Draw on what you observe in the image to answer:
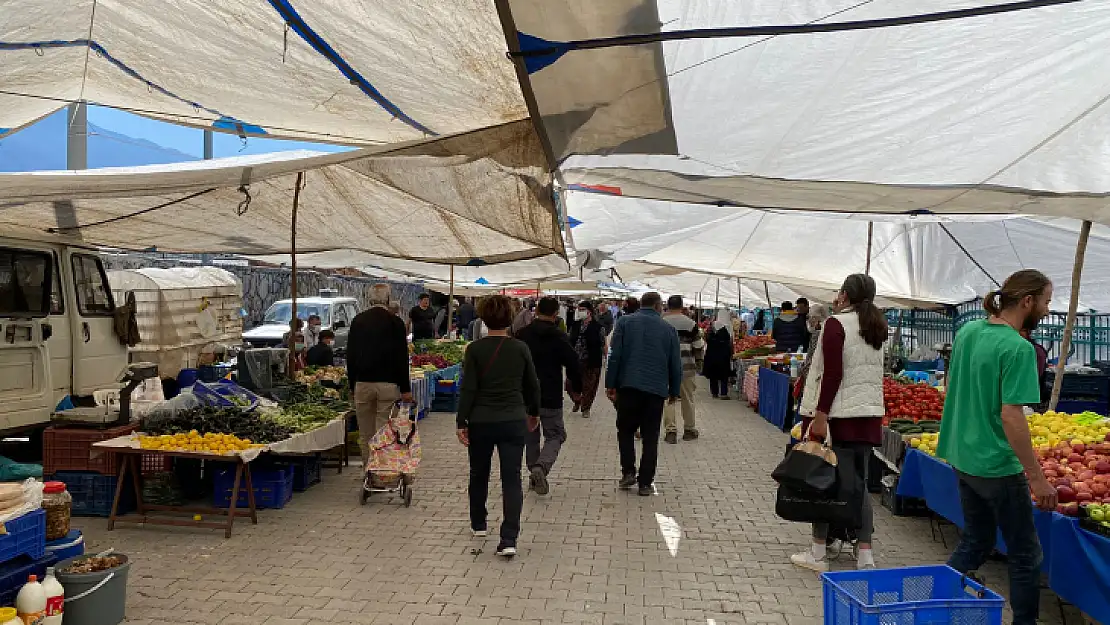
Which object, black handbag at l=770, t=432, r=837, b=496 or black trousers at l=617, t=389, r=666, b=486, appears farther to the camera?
black trousers at l=617, t=389, r=666, b=486

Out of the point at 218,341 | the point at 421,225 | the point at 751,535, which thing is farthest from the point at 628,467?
the point at 218,341

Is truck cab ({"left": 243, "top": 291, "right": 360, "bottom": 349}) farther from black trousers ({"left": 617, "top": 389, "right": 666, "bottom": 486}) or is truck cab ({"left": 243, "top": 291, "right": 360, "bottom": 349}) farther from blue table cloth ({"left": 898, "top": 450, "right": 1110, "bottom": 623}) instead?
blue table cloth ({"left": 898, "top": 450, "right": 1110, "bottom": 623})

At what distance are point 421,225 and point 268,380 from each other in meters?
2.62

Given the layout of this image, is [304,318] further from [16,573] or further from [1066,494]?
[1066,494]

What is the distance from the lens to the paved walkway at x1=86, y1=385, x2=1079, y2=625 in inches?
194

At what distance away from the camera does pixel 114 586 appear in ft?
14.9

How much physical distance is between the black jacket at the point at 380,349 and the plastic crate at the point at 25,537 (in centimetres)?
334

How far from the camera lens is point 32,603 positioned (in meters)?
4.07

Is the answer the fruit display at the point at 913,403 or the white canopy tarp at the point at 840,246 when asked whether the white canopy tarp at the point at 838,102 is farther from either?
the white canopy tarp at the point at 840,246

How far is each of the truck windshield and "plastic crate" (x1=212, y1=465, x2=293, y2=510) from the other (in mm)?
14503

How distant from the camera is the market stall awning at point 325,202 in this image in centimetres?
559

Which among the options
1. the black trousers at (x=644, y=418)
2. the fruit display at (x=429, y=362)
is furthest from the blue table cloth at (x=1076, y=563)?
the fruit display at (x=429, y=362)

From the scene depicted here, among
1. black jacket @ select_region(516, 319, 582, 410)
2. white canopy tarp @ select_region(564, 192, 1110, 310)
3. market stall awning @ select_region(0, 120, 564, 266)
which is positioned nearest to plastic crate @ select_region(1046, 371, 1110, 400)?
white canopy tarp @ select_region(564, 192, 1110, 310)

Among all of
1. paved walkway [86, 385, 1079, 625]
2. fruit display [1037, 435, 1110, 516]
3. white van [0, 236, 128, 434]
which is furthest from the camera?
white van [0, 236, 128, 434]
